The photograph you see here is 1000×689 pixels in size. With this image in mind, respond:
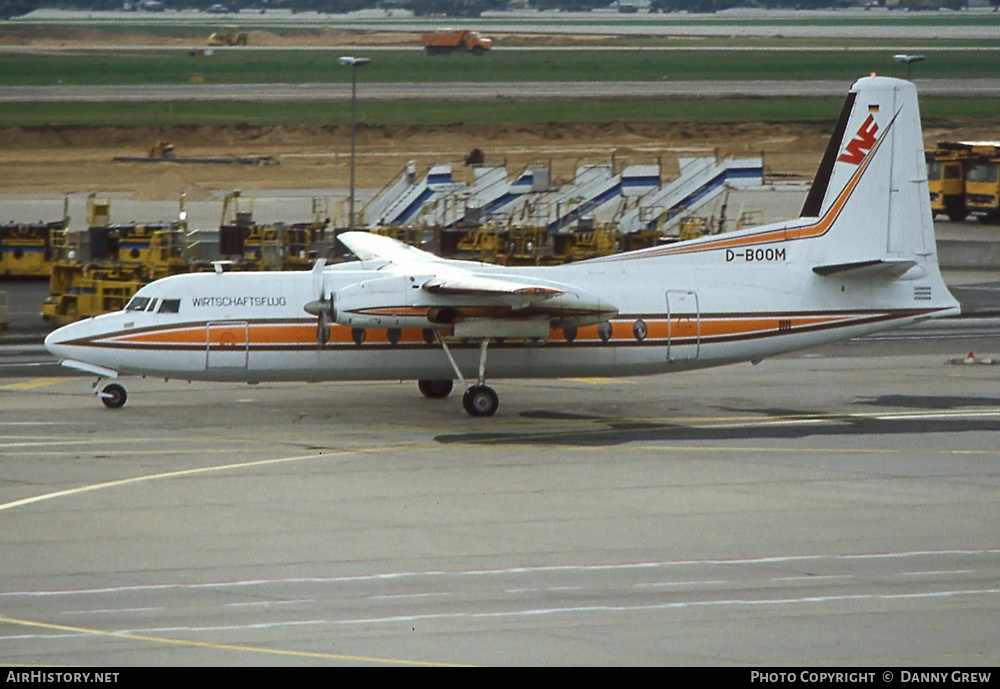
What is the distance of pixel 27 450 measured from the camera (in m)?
28.2

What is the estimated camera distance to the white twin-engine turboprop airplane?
3144cm

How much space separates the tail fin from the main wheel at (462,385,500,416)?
323 inches

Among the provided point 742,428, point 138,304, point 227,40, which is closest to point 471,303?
point 742,428

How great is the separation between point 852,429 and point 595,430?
210 inches

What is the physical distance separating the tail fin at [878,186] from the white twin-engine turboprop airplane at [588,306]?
32 millimetres

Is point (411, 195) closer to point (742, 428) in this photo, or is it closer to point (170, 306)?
point (170, 306)

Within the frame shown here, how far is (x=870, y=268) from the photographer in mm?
32469

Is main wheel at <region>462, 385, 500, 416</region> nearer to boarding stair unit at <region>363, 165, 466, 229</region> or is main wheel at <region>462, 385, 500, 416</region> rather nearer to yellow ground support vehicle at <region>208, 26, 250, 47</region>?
boarding stair unit at <region>363, 165, 466, 229</region>

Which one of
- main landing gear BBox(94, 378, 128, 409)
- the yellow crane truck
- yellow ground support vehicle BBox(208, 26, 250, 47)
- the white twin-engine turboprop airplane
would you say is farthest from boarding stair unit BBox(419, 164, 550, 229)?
yellow ground support vehicle BBox(208, 26, 250, 47)

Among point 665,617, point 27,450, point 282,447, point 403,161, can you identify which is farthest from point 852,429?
point 403,161

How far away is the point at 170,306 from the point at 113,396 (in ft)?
8.61

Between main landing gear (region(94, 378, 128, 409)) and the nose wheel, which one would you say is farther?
main landing gear (region(94, 378, 128, 409))

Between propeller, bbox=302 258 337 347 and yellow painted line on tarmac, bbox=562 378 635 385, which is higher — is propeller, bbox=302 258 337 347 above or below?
above
